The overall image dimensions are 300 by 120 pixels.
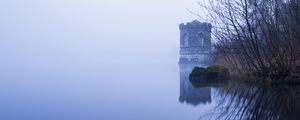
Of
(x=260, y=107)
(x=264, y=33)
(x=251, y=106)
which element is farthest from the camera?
(x=264, y=33)

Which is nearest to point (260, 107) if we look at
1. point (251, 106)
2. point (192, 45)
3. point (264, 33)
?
point (251, 106)

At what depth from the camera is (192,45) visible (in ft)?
114

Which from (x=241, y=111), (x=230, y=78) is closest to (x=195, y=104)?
(x=241, y=111)

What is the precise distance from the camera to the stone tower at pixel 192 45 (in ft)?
94.8

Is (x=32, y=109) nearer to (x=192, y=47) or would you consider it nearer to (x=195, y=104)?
(x=195, y=104)

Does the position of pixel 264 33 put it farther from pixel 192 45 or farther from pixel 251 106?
pixel 192 45

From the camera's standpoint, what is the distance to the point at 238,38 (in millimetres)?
16234

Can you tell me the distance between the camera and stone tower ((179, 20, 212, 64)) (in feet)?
94.8

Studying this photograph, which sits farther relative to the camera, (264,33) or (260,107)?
(264,33)

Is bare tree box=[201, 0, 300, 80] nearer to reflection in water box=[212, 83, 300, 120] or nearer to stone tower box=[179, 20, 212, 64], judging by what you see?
reflection in water box=[212, 83, 300, 120]

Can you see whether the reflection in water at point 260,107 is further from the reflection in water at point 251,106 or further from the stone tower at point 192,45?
the stone tower at point 192,45

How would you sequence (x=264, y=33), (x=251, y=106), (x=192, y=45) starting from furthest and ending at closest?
1. (x=192, y=45)
2. (x=264, y=33)
3. (x=251, y=106)

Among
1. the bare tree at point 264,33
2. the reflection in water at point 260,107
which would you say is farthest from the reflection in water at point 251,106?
the bare tree at point 264,33

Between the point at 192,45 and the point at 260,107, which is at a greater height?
the point at 192,45
